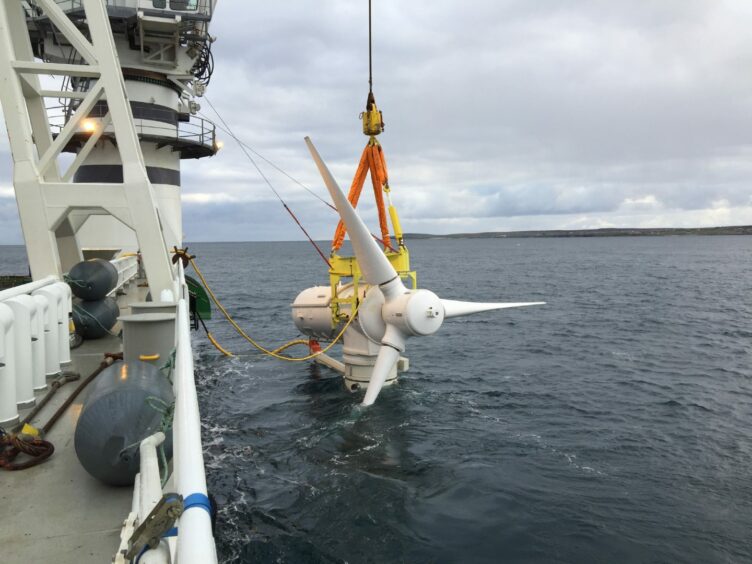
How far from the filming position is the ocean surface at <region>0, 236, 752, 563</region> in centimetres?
1108

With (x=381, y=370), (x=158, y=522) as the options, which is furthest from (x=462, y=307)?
(x=158, y=522)

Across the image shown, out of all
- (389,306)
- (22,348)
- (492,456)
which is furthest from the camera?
(389,306)

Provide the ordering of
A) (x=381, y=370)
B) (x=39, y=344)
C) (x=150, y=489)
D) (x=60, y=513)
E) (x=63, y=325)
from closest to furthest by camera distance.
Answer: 1. (x=150, y=489)
2. (x=60, y=513)
3. (x=39, y=344)
4. (x=63, y=325)
5. (x=381, y=370)

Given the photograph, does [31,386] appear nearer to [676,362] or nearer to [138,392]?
[138,392]

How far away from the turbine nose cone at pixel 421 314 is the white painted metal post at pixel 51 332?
33.1ft

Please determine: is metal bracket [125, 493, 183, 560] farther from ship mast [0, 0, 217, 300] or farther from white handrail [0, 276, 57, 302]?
ship mast [0, 0, 217, 300]

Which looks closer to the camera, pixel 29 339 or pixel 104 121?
pixel 29 339

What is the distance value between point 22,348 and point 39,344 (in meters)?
1.05

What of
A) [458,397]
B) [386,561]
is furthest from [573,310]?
[386,561]

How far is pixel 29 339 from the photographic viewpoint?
22.6 feet

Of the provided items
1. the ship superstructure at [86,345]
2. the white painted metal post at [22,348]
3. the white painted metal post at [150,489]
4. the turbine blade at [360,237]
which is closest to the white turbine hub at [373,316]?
A: the turbine blade at [360,237]

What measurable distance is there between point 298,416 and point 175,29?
784 inches

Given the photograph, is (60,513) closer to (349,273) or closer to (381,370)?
(381,370)

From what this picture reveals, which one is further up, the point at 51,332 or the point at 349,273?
the point at 349,273
